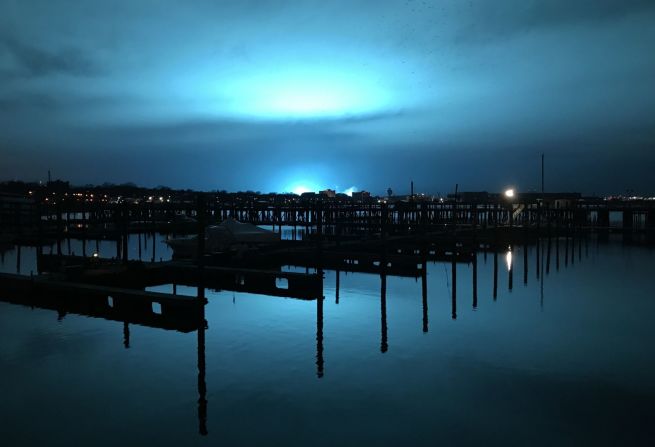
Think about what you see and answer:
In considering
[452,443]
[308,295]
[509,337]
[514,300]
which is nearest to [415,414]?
[452,443]

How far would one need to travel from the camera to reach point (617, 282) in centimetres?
2703

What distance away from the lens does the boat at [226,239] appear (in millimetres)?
25875

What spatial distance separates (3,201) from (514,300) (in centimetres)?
3888

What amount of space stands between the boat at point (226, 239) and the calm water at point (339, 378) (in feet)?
21.3

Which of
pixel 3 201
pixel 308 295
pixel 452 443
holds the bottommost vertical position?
pixel 452 443

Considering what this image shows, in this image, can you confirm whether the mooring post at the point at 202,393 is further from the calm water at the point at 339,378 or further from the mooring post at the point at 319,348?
the mooring post at the point at 319,348

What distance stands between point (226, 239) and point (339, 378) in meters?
15.6

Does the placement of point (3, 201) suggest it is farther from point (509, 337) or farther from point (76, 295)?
point (509, 337)

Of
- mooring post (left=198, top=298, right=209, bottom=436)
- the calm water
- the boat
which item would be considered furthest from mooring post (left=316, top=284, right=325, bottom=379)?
the boat

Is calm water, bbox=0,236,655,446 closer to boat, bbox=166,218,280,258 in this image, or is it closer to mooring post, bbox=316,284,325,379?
mooring post, bbox=316,284,325,379

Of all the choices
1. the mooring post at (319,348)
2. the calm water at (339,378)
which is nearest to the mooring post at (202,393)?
the calm water at (339,378)

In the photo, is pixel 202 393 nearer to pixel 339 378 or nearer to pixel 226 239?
pixel 339 378

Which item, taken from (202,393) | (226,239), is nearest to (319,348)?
(202,393)

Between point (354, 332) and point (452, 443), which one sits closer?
point (452, 443)
